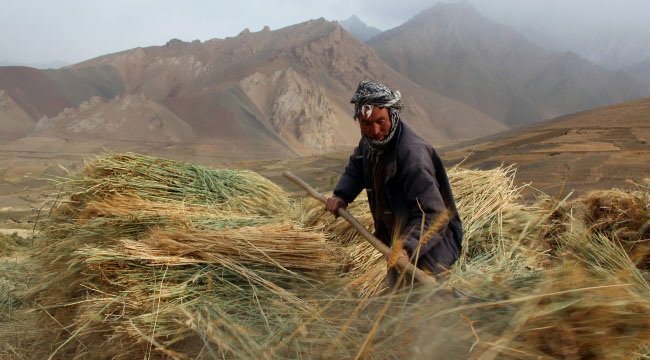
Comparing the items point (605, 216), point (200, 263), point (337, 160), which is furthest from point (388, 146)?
point (337, 160)

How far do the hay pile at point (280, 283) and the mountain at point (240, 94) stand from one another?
138 ft

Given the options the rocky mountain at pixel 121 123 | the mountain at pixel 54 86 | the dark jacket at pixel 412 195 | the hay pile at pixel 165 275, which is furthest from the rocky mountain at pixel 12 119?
the dark jacket at pixel 412 195

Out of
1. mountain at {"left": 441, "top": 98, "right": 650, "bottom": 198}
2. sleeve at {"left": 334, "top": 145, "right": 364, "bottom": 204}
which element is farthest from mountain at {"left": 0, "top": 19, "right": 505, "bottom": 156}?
sleeve at {"left": 334, "top": 145, "right": 364, "bottom": 204}

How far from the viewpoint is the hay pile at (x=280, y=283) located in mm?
1182

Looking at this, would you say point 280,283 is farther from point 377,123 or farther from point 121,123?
point 121,123

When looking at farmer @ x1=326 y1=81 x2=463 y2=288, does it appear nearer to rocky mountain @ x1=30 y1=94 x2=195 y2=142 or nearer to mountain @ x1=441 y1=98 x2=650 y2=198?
mountain @ x1=441 y1=98 x2=650 y2=198

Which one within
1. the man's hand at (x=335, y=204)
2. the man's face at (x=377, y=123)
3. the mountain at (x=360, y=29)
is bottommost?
the man's hand at (x=335, y=204)

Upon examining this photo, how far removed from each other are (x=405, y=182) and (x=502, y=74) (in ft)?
295

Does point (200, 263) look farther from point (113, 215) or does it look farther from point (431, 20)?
point (431, 20)

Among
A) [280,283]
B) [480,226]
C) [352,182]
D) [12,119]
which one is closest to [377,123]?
[352,182]

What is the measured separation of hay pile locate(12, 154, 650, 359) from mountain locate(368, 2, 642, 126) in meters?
73.6

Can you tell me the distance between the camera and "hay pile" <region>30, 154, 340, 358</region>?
1856 millimetres

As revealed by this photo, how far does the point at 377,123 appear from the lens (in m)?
2.23

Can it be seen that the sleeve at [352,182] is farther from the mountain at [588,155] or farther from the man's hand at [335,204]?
the mountain at [588,155]
